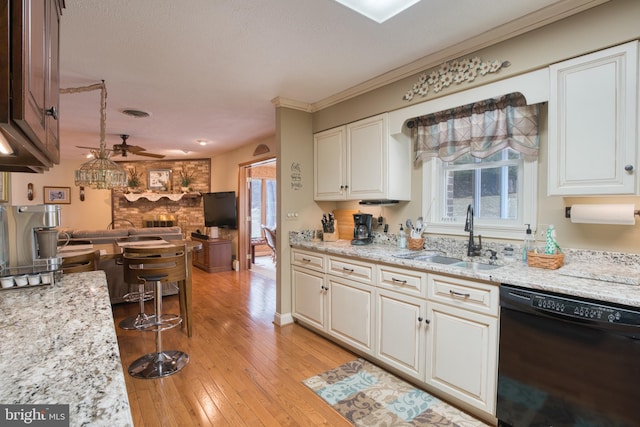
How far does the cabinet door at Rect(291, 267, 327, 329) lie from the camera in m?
3.17

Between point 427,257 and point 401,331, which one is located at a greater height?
point 427,257

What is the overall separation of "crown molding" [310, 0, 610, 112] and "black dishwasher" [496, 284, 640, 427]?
63.5 inches

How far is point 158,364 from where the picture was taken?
2.61m

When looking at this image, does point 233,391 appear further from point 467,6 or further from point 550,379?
point 467,6

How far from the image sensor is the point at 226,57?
8.24ft

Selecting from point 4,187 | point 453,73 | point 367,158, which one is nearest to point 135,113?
point 4,187

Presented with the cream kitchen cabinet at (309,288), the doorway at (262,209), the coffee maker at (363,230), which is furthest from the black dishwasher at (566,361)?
the doorway at (262,209)

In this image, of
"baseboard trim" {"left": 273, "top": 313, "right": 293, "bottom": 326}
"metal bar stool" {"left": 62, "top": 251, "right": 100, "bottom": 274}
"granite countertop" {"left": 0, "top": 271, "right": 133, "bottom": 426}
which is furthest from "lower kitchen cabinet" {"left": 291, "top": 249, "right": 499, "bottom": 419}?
"metal bar stool" {"left": 62, "top": 251, "right": 100, "bottom": 274}

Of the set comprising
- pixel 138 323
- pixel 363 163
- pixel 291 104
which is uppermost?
pixel 291 104

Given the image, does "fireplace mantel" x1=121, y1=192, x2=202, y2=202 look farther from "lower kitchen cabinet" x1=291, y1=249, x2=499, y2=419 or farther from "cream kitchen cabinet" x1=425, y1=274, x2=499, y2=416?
"cream kitchen cabinet" x1=425, y1=274, x2=499, y2=416

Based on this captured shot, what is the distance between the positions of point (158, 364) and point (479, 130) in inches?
123

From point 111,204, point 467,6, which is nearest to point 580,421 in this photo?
point 467,6

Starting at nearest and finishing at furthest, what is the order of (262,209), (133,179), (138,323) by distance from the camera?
(138,323) < (133,179) < (262,209)

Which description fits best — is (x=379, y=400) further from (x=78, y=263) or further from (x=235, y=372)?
(x=78, y=263)
